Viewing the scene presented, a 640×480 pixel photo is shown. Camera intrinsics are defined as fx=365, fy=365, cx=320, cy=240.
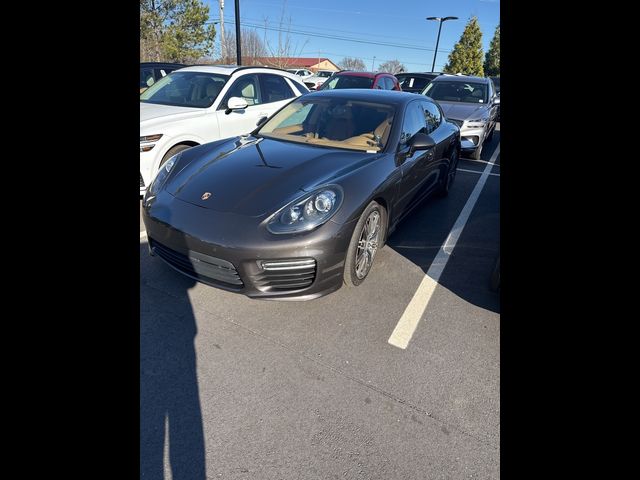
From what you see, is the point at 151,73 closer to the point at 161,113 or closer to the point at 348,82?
the point at 348,82

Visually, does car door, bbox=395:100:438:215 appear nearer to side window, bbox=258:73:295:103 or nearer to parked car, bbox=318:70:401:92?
side window, bbox=258:73:295:103

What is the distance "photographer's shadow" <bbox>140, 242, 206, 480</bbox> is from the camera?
165 centimetres

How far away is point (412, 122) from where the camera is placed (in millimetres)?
3838

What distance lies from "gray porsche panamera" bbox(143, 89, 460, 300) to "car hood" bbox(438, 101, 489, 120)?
13.8ft

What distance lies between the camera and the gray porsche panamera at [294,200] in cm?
236

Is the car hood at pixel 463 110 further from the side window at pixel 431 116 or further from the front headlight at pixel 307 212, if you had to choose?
the front headlight at pixel 307 212

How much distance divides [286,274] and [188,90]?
A: 443 cm

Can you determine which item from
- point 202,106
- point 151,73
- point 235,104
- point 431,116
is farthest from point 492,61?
point 202,106

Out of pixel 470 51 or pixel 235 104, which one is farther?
pixel 470 51

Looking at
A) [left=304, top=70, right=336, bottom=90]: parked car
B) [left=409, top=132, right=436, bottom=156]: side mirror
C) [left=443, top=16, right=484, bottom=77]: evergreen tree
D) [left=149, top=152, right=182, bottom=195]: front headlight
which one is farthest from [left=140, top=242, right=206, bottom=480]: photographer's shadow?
[left=443, top=16, right=484, bottom=77]: evergreen tree

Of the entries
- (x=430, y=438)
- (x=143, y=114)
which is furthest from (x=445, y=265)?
(x=143, y=114)

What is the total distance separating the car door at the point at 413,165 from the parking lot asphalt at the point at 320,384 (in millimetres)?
791
